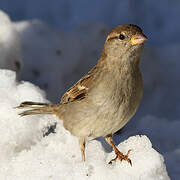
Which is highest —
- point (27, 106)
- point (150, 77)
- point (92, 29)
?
point (92, 29)

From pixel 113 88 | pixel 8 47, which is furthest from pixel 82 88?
pixel 8 47

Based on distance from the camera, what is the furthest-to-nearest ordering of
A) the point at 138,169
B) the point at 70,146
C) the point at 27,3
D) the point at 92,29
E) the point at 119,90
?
the point at 27,3
the point at 92,29
the point at 70,146
the point at 119,90
the point at 138,169

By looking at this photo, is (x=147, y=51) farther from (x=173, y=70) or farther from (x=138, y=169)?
(x=138, y=169)

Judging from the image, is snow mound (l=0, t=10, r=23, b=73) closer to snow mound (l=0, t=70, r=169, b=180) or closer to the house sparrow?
snow mound (l=0, t=70, r=169, b=180)

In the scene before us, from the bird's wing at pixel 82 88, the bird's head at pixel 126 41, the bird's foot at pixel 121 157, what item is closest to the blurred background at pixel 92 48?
the bird's foot at pixel 121 157

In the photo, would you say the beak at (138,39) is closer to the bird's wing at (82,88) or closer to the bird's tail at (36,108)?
the bird's wing at (82,88)

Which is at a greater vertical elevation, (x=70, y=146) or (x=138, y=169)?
(x=70, y=146)

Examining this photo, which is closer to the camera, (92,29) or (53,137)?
(53,137)

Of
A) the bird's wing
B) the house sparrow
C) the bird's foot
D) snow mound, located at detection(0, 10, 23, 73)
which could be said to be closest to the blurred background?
snow mound, located at detection(0, 10, 23, 73)

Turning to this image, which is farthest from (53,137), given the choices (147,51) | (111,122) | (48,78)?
(147,51)
